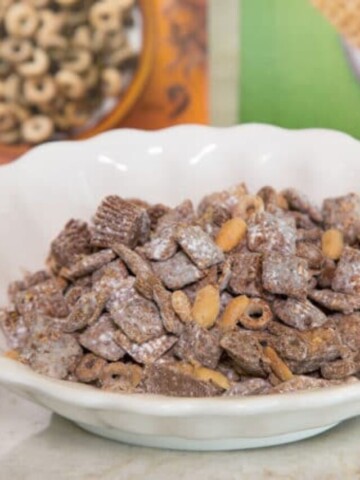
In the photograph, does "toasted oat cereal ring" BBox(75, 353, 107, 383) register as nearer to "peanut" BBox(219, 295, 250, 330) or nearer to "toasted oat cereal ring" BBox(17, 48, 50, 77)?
"peanut" BBox(219, 295, 250, 330)

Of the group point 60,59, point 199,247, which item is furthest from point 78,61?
point 199,247

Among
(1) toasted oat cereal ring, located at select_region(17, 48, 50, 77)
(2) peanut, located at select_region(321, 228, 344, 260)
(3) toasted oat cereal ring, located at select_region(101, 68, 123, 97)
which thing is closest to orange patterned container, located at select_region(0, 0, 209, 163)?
(3) toasted oat cereal ring, located at select_region(101, 68, 123, 97)

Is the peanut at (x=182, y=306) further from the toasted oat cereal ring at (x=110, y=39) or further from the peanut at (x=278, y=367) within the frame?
the toasted oat cereal ring at (x=110, y=39)

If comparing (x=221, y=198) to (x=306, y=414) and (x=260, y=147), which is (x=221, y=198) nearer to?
(x=260, y=147)

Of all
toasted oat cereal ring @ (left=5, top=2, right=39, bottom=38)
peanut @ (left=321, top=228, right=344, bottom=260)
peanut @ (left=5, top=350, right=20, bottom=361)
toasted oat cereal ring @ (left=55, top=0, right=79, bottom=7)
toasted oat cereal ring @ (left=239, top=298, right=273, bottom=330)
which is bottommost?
peanut @ (left=5, top=350, right=20, bottom=361)

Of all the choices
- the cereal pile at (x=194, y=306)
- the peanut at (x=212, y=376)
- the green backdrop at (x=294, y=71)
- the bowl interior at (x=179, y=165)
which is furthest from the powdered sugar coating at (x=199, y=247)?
the green backdrop at (x=294, y=71)
